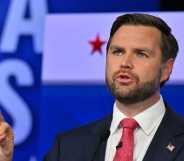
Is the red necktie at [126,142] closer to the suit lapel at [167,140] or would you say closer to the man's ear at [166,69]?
the suit lapel at [167,140]

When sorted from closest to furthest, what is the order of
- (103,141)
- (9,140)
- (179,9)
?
1. (9,140)
2. (103,141)
3. (179,9)

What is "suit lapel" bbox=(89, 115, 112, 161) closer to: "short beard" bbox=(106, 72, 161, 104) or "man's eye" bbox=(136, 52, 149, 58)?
"short beard" bbox=(106, 72, 161, 104)

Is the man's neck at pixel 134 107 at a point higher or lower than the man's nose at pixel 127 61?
lower

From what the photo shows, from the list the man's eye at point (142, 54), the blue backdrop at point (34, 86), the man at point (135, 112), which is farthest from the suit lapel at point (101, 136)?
the blue backdrop at point (34, 86)

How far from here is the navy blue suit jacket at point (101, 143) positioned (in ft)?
5.26

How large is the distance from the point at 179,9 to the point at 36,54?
684 millimetres

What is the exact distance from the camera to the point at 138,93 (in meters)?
1.68

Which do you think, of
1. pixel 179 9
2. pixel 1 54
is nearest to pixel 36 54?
pixel 1 54

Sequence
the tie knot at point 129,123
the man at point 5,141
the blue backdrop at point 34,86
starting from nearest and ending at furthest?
the man at point 5,141 → the tie knot at point 129,123 → the blue backdrop at point 34,86

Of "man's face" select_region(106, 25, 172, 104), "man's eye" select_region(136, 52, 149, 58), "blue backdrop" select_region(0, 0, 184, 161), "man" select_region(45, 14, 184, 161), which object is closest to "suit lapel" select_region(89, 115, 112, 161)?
"man" select_region(45, 14, 184, 161)

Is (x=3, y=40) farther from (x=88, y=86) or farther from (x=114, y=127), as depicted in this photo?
(x=114, y=127)

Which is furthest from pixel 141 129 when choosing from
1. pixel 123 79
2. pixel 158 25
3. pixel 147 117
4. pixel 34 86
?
pixel 34 86

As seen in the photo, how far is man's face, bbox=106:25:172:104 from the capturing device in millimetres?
1651

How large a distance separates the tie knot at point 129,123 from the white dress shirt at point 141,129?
0.04 feet
